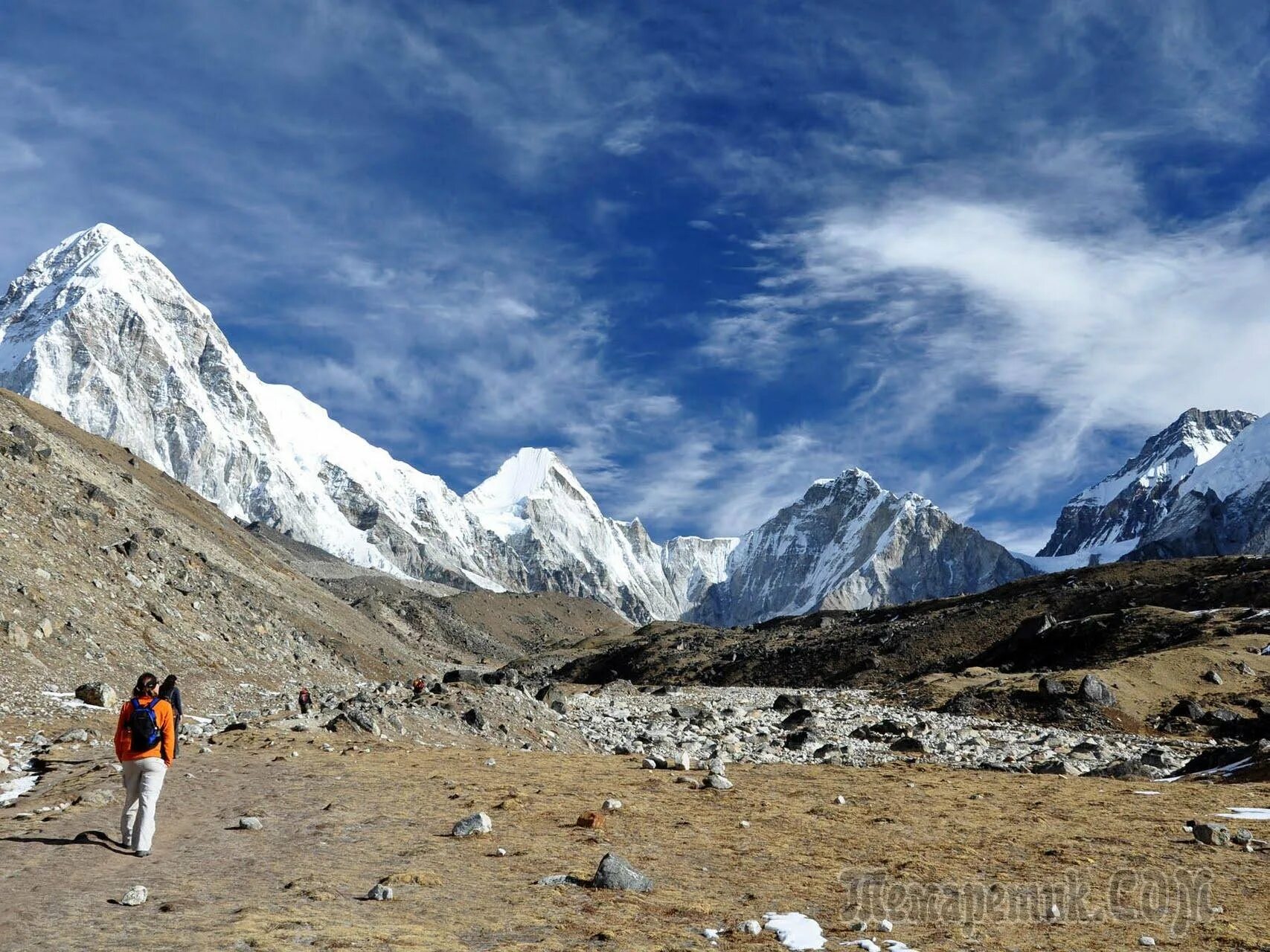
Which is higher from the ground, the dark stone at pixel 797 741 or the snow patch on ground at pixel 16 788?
the dark stone at pixel 797 741

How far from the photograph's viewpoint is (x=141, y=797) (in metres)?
14.3

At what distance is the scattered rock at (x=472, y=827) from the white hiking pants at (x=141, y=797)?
4.72m

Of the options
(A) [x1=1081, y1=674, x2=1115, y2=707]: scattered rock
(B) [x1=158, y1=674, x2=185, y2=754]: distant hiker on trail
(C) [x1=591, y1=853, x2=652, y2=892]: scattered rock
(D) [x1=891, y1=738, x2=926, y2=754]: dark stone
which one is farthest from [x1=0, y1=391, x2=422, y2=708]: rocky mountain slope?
(A) [x1=1081, y1=674, x2=1115, y2=707]: scattered rock

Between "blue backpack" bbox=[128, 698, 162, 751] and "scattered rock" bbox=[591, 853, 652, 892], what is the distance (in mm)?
7440

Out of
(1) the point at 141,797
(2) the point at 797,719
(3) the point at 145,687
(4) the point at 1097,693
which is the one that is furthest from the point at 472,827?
(4) the point at 1097,693

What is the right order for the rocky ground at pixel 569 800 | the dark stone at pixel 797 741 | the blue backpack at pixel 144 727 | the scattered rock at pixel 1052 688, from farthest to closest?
the scattered rock at pixel 1052 688 → the dark stone at pixel 797 741 → the blue backpack at pixel 144 727 → the rocky ground at pixel 569 800

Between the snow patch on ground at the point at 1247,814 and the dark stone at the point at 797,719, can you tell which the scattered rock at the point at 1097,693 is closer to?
the dark stone at the point at 797,719

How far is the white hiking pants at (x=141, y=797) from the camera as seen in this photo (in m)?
14.1

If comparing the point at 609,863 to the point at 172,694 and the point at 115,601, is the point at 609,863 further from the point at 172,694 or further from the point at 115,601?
the point at 115,601

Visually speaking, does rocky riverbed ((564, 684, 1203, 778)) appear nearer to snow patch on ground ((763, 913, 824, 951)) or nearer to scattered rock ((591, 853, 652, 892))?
scattered rock ((591, 853, 652, 892))

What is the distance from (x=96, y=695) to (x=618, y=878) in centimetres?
2475

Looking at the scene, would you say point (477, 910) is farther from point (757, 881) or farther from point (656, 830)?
point (656, 830)

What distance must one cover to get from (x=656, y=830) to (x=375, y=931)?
7070mm

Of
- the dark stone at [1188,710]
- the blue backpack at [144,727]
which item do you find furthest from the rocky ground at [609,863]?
the dark stone at [1188,710]
